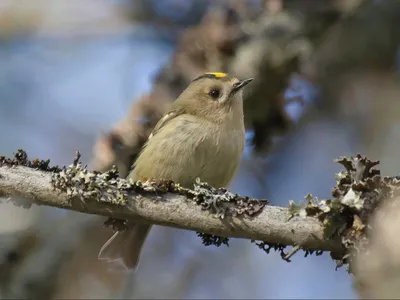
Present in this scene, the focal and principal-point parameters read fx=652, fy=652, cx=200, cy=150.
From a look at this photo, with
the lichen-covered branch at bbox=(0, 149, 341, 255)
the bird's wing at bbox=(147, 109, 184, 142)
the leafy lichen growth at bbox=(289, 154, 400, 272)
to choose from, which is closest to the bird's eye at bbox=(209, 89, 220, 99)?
the bird's wing at bbox=(147, 109, 184, 142)

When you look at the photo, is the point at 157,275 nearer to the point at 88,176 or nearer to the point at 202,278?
the point at 202,278

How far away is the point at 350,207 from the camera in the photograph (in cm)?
233

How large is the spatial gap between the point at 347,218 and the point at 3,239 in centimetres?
221

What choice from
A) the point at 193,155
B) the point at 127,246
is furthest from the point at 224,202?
the point at 127,246

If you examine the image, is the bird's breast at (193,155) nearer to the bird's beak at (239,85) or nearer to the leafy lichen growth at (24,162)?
the bird's beak at (239,85)

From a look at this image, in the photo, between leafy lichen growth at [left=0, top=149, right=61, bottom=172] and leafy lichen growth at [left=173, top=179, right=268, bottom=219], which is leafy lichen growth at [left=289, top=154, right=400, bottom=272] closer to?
leafy lichen growth at [left=173, top=179, right=268, bottom=219]

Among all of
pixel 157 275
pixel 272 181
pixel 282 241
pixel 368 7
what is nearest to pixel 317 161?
pixel 272 181

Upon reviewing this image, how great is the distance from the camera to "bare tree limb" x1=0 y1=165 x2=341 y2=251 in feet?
8.34

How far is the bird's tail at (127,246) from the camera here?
12.6 ft

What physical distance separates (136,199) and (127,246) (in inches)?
51.7

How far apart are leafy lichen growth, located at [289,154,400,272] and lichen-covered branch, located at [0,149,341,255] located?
0.17m

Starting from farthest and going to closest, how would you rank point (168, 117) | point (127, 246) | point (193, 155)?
point (168, 117)
point (127, 246)
point (193, 155)

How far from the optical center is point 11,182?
2.64 meters

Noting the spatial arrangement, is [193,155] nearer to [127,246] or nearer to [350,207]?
[127,246]
